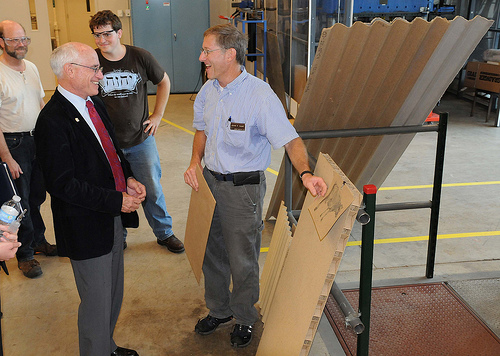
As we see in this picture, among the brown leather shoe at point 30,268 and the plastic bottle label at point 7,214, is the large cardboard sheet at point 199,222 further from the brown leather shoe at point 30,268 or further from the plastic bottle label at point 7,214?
the brown leather shoe at point 30,268

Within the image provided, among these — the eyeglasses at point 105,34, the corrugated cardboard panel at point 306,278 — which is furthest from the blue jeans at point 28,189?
the corrugated cardboard panel at point 306,278

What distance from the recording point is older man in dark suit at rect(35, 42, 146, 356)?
238cm

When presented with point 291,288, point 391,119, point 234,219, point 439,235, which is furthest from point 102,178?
point 439,235

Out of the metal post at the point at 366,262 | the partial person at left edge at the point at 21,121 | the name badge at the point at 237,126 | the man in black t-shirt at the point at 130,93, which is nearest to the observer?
the metal post at the point at 366,262

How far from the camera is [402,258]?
168 inches

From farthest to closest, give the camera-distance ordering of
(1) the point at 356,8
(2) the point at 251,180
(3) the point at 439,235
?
(1) the point at 356,8 → (3) the point at 439,235 → (2) the point at 251,180

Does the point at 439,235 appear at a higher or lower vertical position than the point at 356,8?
lower

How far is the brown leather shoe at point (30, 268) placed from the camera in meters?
4.03

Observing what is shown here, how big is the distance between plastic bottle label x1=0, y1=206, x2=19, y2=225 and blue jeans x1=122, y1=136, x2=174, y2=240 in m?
2.13

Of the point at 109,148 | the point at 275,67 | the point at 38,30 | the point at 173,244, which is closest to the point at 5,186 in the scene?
the point at 109,148

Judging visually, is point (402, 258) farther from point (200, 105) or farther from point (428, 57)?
point (200, 105)

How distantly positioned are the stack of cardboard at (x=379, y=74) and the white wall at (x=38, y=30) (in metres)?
9.47

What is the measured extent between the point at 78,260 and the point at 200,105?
1.21 meters

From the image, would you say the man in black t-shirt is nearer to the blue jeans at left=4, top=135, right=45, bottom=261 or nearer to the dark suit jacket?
the blue jeans at left=4, top=135, right=45, bottom=261
